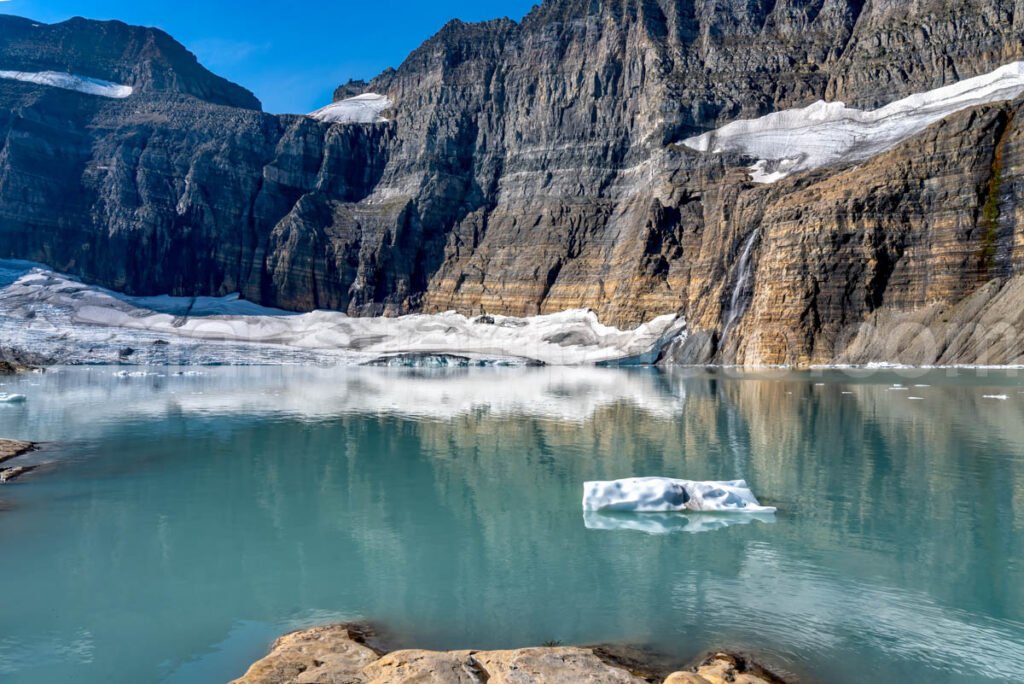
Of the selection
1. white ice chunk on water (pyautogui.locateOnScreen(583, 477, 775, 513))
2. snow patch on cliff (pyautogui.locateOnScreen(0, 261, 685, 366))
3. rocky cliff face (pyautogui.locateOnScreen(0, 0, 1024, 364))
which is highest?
rocky cliff face (pyautogui.locateOnScreen(0, 0, 1024, 364))

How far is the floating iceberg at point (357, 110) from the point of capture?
12550 centimetres

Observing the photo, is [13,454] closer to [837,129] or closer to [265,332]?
[265,332]

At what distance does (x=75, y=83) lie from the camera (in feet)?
407

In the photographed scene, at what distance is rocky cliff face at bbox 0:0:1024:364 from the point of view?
6525 cm

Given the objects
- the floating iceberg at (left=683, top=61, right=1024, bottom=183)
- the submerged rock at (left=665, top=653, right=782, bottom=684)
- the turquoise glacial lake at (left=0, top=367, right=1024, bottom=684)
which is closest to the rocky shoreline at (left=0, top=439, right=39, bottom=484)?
the turquoise glacial lake at (left=0, top=367, right=1024, bottom=684)

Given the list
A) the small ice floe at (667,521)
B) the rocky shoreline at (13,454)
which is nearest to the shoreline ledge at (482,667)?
the small ice floe at (667,521)

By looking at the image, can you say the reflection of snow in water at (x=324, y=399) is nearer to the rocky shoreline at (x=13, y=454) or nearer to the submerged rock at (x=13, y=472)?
the rocky shoreline at (x=13, y=454)

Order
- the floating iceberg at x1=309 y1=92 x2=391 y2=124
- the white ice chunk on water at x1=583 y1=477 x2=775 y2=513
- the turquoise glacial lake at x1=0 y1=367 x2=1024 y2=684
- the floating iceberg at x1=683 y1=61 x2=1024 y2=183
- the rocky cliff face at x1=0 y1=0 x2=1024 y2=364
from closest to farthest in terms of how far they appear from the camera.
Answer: the turquoise glacial lake at x1=0 y1=367 x2=1024 y2=684
the white ice chunk on water at x1=583 y1=477 x2=775 y2=513
the rocky cliff face at x1=0 y1=0 x2=1024 y2=364
the floating iceberg at x1=683 y1=61 x2=1024 y2=183
the floating iceberg at x1=309 y1=92 x2=391 y2=124

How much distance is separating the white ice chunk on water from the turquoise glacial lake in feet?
1.62

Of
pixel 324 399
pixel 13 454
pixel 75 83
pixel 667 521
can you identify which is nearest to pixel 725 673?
pixel 667 521

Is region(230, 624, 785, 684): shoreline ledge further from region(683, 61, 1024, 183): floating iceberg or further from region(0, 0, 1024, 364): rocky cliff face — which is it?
region(683, 61, 1024, 183): floating iceberg

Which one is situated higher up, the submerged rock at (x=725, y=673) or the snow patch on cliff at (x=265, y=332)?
the snow patch on cliff at (x=265, y=332)

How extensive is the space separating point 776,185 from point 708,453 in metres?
68.3

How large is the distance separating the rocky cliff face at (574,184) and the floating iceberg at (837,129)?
7.51ft
